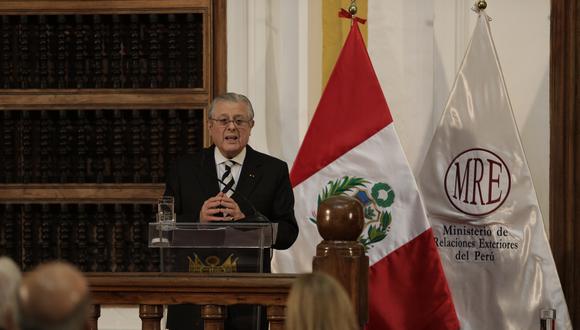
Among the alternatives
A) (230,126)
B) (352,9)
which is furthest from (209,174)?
(352,9)

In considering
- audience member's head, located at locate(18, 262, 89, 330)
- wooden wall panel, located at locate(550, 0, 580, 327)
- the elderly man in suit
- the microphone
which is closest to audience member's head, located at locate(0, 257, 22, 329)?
audience member's head, located at locate(18, 262, 89, 330)

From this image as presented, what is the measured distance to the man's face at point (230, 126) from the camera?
3621mm

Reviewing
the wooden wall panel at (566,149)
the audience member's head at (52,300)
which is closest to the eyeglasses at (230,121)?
the wooden wall panel at (566,149)

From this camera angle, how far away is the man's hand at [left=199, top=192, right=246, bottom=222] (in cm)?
329

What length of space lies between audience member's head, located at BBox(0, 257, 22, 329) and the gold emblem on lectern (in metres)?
1.98

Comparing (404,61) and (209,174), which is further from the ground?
(404,61)

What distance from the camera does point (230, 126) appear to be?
3.62 metres

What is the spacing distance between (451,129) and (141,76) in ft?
Answer: 5.40

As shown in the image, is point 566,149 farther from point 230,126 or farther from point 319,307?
point 319,307

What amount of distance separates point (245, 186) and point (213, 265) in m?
0.55

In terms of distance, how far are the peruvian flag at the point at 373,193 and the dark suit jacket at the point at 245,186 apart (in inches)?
48.0

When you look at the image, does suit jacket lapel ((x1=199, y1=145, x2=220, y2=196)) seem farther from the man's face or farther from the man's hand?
the man's hand

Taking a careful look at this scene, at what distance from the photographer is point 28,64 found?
17.6 ft

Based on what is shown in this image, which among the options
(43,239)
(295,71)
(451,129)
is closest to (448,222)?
(451,129)
